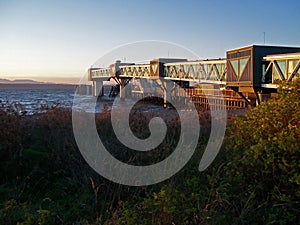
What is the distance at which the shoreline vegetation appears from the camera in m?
4.04

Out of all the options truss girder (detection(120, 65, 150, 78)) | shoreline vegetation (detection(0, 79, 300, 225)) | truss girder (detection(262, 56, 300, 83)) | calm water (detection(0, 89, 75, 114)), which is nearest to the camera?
shoreline vegetation (detection(0, 79, 300, 225))

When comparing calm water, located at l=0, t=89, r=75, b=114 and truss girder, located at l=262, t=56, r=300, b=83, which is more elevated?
truss girder, located at l=262, t=56, r=300, b=83

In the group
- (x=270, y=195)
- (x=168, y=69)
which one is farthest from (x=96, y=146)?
(x=168, y=69)

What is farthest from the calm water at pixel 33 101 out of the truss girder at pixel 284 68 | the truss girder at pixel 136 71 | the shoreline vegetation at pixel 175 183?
the truss girder at pixel 284 68

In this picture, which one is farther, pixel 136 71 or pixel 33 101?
pixel 136 71

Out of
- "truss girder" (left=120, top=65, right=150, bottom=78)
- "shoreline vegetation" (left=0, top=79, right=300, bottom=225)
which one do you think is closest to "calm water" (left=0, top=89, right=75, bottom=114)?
"shoreline vegetation" (left=0, top=79, right=300, bottom=225)

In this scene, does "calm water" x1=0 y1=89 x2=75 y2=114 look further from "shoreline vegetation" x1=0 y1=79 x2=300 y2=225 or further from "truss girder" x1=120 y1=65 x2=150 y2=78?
"truss girder" x1=120 y1=65 x2=150 y2=78

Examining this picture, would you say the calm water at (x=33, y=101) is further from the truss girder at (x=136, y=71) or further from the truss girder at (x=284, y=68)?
the truss girder at (x=284, y=68)

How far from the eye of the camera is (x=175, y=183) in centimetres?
534

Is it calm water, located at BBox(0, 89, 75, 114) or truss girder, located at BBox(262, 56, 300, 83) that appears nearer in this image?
calm water, located at BBox(0, 89, 75, 114)

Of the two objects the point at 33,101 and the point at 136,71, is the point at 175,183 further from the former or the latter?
the point at 136,71

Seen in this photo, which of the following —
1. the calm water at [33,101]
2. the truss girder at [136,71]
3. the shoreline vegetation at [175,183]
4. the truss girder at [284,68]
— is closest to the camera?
the shoreline vegetation at [175,183]

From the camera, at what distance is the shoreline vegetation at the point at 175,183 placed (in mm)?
4039

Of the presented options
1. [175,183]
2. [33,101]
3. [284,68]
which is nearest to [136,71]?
[33,101]
